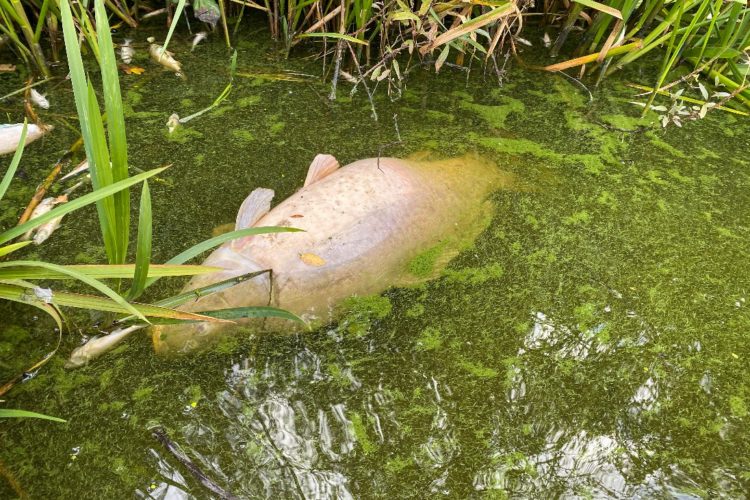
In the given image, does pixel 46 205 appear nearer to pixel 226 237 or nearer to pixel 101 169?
pixel 101 169

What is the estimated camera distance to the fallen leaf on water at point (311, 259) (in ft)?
6.08

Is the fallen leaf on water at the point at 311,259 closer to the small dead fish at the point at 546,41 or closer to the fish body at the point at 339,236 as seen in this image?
the fish body at the point at 339,236

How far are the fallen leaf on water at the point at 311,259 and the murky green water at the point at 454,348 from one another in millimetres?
171

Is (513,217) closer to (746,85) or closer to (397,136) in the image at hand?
(397,136)

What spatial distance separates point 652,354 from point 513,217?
2.18 feet

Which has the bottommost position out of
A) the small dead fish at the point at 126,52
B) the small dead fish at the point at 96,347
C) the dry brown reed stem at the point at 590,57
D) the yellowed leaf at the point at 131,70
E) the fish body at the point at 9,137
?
the small dead fish at the point at 96,347

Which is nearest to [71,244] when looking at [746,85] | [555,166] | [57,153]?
[57,153]

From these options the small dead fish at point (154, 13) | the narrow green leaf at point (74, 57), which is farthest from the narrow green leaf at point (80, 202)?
the small dead fish at point (154, 13)

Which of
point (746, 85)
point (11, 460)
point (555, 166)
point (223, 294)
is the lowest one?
Answer: point (11, 460)

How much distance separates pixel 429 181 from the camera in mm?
2203

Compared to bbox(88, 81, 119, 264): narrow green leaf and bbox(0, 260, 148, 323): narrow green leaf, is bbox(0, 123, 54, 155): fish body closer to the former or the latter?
bbox(88, 81, 119, 264): narrow green leaf

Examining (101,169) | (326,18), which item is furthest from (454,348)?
(326,18)

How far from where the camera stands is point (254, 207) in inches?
79.0

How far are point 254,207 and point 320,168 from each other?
0.31 metres
